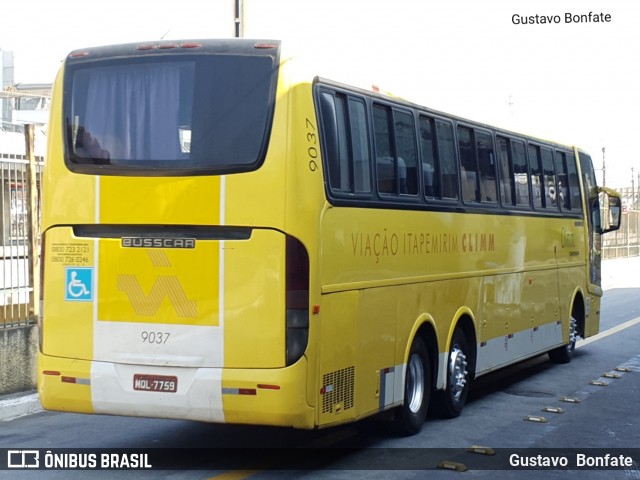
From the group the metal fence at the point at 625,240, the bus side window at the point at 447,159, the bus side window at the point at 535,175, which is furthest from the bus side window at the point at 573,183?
the metal fence at the point at 625,240

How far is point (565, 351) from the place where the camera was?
15.7 meters

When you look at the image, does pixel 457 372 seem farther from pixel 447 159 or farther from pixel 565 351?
pixel 565 351

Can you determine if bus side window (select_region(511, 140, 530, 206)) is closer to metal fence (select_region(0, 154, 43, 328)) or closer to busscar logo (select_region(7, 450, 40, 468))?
metal fence (select_region(0, 154, 43, 328))

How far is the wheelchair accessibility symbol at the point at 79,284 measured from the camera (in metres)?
8.23

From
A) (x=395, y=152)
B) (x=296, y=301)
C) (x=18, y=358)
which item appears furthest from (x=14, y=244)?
(x=296, y=301)

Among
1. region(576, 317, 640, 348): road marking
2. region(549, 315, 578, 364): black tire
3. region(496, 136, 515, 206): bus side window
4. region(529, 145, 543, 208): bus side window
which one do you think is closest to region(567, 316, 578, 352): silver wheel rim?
region(549, 315, 578, 364): black tire

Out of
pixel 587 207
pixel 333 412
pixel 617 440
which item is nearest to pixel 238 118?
pixel 333 412

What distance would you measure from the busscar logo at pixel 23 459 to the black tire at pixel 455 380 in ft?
13.3

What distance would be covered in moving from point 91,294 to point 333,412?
2072 millimetres

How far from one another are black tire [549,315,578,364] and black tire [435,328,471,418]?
4.62 m

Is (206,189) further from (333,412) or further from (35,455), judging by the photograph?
(35,455)

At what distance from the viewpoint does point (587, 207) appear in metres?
16.7

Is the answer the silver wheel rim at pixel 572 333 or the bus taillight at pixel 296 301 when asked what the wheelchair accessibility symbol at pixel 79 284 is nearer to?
the bus taillight at pixel 296 301

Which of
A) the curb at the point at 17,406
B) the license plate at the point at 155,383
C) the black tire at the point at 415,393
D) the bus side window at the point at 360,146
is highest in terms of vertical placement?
the bus side window at the point at 360,146
